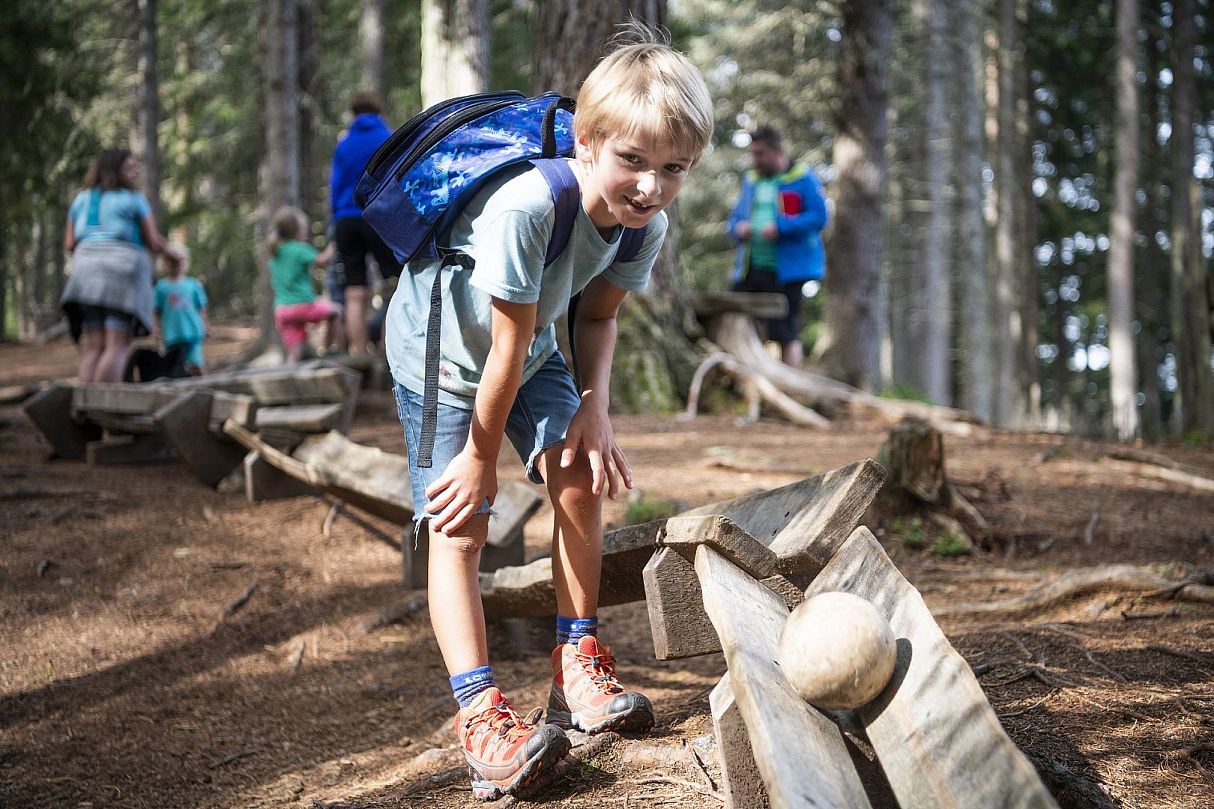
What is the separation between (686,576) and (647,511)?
223 centimetres

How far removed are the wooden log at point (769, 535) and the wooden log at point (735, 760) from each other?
19.8 inches

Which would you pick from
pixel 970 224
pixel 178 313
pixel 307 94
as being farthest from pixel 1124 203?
pixel 178 313

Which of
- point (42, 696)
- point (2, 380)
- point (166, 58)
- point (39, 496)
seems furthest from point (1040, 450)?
point (166, 58)

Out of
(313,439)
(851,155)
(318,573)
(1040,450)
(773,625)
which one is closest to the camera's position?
(773,625)

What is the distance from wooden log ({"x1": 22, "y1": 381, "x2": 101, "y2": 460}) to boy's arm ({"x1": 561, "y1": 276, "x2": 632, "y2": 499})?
502 centimetres

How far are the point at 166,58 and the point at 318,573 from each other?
21008mm

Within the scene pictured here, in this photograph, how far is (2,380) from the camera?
12922 millimetres

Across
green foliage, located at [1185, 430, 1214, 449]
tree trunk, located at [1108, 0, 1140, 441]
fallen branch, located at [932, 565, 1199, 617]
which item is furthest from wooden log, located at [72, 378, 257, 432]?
tree trunk, located at [1108, 0, 1140, 441]

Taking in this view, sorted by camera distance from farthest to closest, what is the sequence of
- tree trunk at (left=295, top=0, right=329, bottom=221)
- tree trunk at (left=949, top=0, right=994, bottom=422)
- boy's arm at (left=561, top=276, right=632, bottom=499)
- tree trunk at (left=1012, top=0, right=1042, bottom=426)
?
tree trunk at (left=1012, top=0, right=1042, bottom=426) < tree trunk at (left=949, top=0, right=994, bottom=422) < tree trunk at (left=295, top=0, right=329, bottom=221) < boy's arm at (left=561, top=276, right=632, bottom=499)

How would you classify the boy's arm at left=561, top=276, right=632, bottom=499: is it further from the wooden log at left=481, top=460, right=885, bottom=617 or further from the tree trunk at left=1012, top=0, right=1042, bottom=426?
the tree trunk at left=1012, top=0, right=1042, bottom=426

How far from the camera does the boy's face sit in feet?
7.64


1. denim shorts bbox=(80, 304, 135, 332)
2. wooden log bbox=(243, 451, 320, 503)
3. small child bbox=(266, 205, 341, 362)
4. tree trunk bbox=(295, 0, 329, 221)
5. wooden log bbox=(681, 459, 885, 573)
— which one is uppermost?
tree trunk bbox=(295, 0, 329, 221)

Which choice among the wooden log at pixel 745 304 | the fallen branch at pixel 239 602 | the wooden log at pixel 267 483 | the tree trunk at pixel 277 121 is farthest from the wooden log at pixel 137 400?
the tree trunk at pixel 277 121

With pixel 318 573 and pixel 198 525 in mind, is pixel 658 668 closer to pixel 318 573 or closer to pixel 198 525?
pixel 318 573
